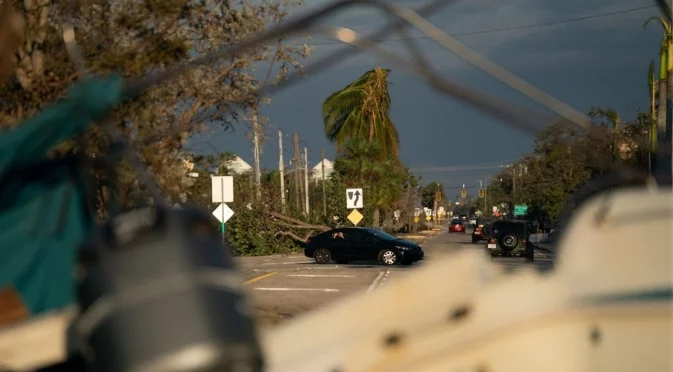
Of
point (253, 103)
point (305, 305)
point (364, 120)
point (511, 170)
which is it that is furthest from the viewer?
point (511, 170)

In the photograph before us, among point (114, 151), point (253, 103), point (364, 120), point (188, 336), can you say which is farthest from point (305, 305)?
point (364, 120)

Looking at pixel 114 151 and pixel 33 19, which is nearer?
pixel 114 151

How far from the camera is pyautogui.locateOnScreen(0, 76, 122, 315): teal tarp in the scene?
151 inches

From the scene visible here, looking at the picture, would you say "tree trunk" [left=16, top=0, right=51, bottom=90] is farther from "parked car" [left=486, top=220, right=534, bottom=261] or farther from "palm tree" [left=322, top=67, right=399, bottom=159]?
"palm tree" [left=322, top=67, right=399, bottom=159]

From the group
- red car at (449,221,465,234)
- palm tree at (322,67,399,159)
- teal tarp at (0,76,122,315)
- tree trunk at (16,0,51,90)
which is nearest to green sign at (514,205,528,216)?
red car at (449,221,465,234)

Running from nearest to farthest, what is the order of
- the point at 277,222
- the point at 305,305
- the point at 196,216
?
the point at 196,216 → the point at 305,305 → the point at 277,222

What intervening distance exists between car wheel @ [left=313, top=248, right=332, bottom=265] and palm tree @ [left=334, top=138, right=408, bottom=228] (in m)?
23.1

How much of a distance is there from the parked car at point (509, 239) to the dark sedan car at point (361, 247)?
5881 mm

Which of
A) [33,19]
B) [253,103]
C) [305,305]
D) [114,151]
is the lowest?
[305,305]

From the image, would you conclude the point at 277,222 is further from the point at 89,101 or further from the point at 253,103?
the point at 89,101

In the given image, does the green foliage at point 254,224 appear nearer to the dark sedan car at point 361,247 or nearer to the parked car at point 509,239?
the dark sedan car at point 361,247

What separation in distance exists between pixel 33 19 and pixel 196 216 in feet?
31.8

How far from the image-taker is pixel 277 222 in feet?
167

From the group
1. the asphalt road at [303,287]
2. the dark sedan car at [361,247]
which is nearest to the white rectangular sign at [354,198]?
the dark sedan car at [361,247]
